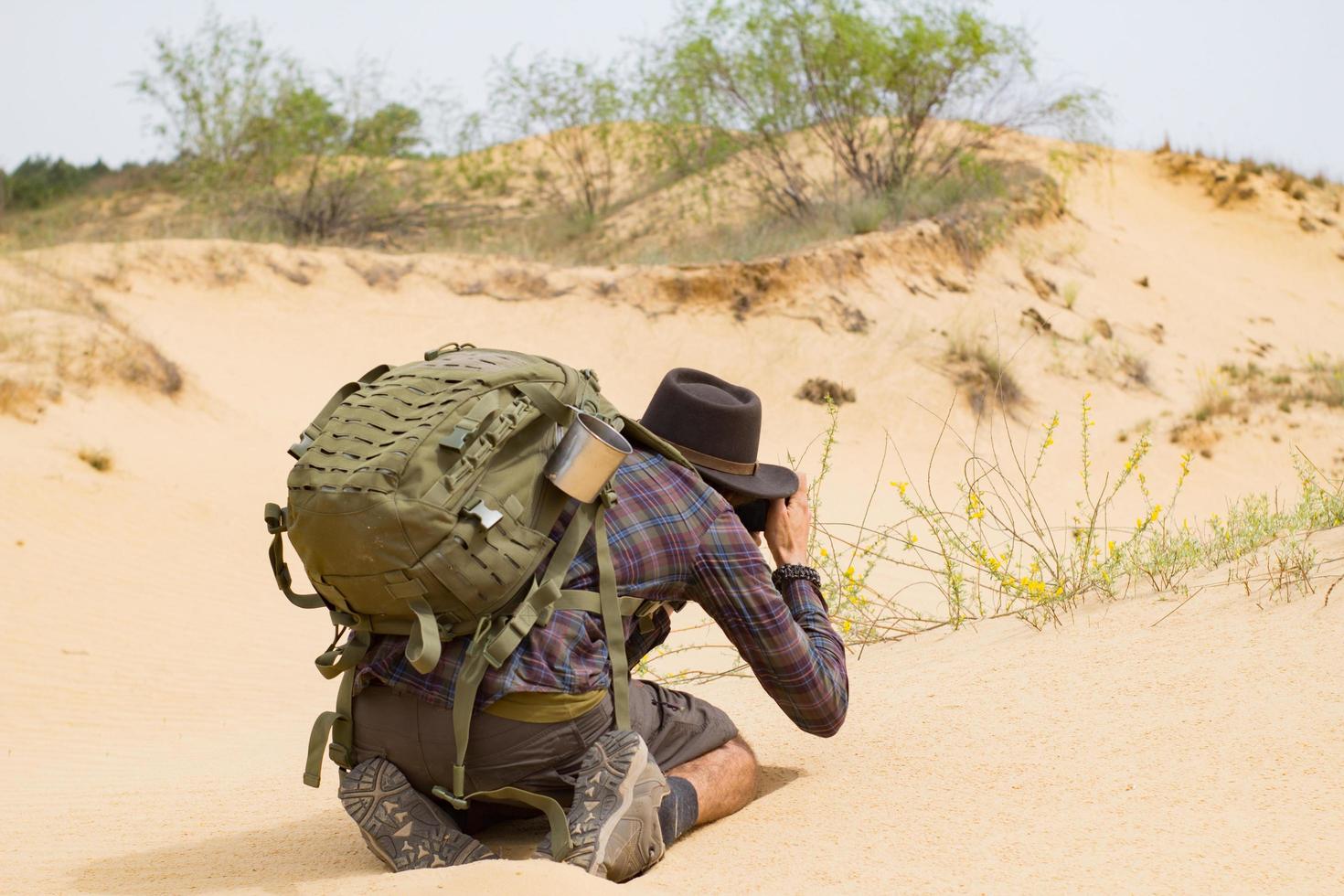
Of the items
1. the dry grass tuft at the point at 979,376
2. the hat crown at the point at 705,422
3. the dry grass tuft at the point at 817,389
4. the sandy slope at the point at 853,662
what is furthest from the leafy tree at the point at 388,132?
the hat crown at the point at 705,422

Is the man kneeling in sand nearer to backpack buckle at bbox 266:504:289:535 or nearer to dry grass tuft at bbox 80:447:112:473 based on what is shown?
backpack buckle at bbox 266:504:289:535

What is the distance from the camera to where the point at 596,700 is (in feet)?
8.13

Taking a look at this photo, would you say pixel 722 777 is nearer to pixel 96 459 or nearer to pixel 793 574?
pixel 793 574

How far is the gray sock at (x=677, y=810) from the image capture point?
8.78 feet

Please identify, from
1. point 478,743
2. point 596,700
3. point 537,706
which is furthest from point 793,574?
point 478,743

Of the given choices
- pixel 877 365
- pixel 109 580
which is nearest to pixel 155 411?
pixel 109 580

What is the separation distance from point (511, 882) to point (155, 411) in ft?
29.5

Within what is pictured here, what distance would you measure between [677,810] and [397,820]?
0.60m

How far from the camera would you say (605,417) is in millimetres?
2553

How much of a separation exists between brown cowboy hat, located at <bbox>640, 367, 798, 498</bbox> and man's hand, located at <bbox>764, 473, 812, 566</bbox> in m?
0.09

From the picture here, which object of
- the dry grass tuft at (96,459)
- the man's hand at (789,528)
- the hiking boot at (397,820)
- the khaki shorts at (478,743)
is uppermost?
the man's hand at (789,528)

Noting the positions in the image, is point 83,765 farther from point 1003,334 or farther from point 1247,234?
point 1247,234

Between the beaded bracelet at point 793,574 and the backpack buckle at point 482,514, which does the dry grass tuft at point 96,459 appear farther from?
the backpack buckle at point 482,514

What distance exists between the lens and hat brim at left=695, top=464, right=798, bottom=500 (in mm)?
2764
